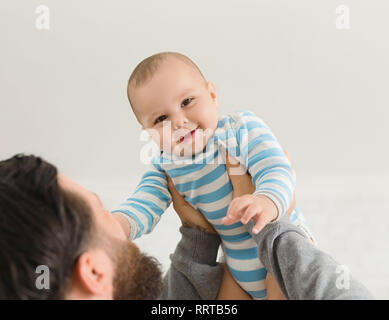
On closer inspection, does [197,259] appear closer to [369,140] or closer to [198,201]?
[198,201]

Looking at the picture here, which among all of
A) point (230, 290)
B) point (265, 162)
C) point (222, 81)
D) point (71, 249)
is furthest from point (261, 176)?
point (222, 81)

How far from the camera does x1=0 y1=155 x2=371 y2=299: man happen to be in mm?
558

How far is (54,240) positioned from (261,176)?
0.37 meters

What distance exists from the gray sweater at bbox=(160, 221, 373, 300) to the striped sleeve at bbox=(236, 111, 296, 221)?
1.9 inches

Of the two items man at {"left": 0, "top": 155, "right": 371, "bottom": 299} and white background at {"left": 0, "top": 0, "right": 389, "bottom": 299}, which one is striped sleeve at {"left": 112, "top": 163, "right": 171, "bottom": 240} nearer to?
man at {"left": 0, "top": 155, "right": 371, "bottom": 299}

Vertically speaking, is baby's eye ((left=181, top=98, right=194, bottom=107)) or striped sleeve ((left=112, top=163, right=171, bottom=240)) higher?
baby's eye ((left=181, top=98, right=194, bottom=107))

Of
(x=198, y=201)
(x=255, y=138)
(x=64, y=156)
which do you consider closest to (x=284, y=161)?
(x=255, y=138)

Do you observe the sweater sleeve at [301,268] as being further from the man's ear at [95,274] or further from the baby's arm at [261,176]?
the man's ear at [95,274]

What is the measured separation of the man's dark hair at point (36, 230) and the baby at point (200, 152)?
0.25 meters

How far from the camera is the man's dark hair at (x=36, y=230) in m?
0.55

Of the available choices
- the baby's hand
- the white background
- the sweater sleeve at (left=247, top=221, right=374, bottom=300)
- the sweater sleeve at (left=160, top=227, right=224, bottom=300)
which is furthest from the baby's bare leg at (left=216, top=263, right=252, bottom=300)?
the white background

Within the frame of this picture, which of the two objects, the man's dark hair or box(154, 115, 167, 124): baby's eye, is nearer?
the man's dark hair

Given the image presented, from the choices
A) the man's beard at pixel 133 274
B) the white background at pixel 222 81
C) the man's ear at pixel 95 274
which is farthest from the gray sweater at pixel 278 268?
the white background at pixel 222 81

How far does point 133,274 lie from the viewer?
719 millimetres
